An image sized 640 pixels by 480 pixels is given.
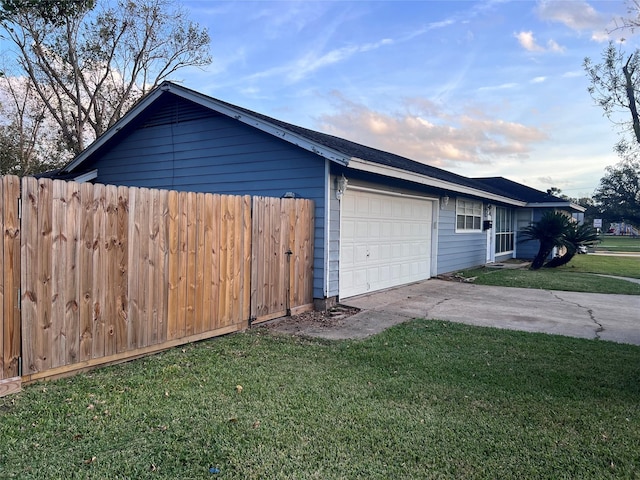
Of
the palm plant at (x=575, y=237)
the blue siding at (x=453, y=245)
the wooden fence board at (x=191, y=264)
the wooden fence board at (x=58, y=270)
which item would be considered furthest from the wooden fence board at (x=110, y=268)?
the palm plant at (x=575, y=237)

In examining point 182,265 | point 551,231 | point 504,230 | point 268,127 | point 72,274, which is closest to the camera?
point 72,274

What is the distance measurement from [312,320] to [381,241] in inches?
123

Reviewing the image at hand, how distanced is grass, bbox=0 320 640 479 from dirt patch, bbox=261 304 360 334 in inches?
47.4

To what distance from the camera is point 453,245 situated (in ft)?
42.5

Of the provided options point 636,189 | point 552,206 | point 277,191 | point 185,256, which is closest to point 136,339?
point 185,256

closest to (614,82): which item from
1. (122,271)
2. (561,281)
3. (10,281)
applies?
(561,281)

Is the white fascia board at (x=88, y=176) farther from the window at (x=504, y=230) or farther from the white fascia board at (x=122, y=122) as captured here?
the window at (x=504, y=230)

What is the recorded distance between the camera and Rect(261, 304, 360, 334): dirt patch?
6.24 meters

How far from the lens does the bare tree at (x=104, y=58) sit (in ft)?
66.8

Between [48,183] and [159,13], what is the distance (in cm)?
2190

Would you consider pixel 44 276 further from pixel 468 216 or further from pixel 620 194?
pixel 620 194

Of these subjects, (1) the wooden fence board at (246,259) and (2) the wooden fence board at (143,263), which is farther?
(1) the wooden fence board at (246,259)

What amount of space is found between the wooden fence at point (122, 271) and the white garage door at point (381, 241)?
188 cm

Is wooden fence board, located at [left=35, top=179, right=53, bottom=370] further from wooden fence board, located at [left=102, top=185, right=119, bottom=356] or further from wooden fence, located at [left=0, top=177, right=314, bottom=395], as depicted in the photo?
wooden fence board, located at [left=102, top=185, right=119, bottom=356]
